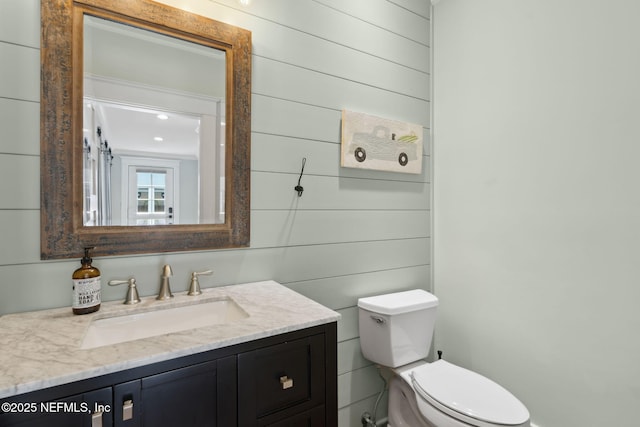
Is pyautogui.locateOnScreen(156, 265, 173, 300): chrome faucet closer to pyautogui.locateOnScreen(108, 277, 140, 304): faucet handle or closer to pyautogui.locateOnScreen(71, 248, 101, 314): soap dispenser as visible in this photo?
pyautogui.locateOnScreen(108, 277, 140, 304): faucet handle

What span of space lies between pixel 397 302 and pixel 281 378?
92 cm

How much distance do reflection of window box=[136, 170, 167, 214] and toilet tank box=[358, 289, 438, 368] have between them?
110cm

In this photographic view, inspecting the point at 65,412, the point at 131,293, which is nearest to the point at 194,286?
the point at 131,293

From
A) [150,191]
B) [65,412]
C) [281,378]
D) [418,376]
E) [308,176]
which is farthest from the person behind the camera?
[308,176]

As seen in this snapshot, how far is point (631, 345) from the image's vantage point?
125cm

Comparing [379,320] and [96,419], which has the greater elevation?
[96,419]

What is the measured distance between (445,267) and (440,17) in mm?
1611

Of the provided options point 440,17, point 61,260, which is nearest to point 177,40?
point 61,260

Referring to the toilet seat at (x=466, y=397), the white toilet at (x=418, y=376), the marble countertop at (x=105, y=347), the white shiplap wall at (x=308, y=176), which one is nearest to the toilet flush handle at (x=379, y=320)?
the white toilet at (x=418, y=376)

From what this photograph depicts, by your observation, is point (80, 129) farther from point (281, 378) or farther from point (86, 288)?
point (281, 378)

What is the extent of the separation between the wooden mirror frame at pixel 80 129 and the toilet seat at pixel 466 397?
1046mm

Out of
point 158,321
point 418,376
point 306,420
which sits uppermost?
point 158,321

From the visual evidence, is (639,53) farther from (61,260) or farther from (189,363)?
(61,260)

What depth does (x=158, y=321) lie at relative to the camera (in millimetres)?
1080
